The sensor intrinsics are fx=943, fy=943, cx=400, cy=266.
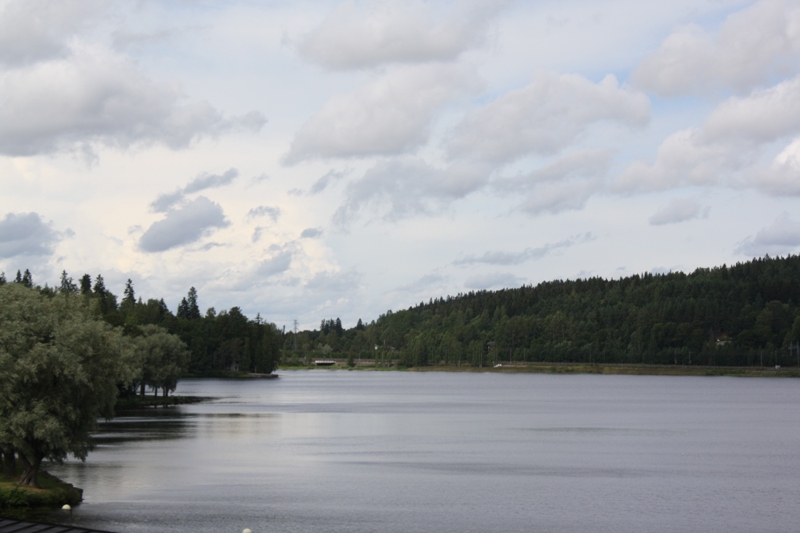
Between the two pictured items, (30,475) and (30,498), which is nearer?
(30,498)

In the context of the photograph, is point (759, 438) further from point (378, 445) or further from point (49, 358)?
point (49, 358)

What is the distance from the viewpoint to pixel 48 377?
46500 millimetres

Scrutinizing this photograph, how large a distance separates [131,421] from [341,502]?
58.5 metres

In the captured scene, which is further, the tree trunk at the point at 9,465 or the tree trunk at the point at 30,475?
the tree trunk at the point at 9,465

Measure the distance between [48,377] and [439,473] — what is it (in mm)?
28208

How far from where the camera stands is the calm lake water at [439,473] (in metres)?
47.8

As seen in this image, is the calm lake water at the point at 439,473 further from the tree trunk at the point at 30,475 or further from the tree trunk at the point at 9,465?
the tree trunk at the point at 9,465

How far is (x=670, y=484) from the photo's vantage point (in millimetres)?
60094

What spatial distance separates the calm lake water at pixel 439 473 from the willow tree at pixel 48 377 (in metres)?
3.90

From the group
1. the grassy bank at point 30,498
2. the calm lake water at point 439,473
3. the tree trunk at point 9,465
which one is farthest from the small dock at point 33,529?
the tree trunk at point 9,465

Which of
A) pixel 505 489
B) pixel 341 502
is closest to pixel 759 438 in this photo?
pixel 505 489

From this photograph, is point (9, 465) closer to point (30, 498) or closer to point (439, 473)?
point (30, 498)

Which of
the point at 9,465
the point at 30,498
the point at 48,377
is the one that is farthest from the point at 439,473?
the point at 30,498

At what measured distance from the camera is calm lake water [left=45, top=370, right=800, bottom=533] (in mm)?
47750
